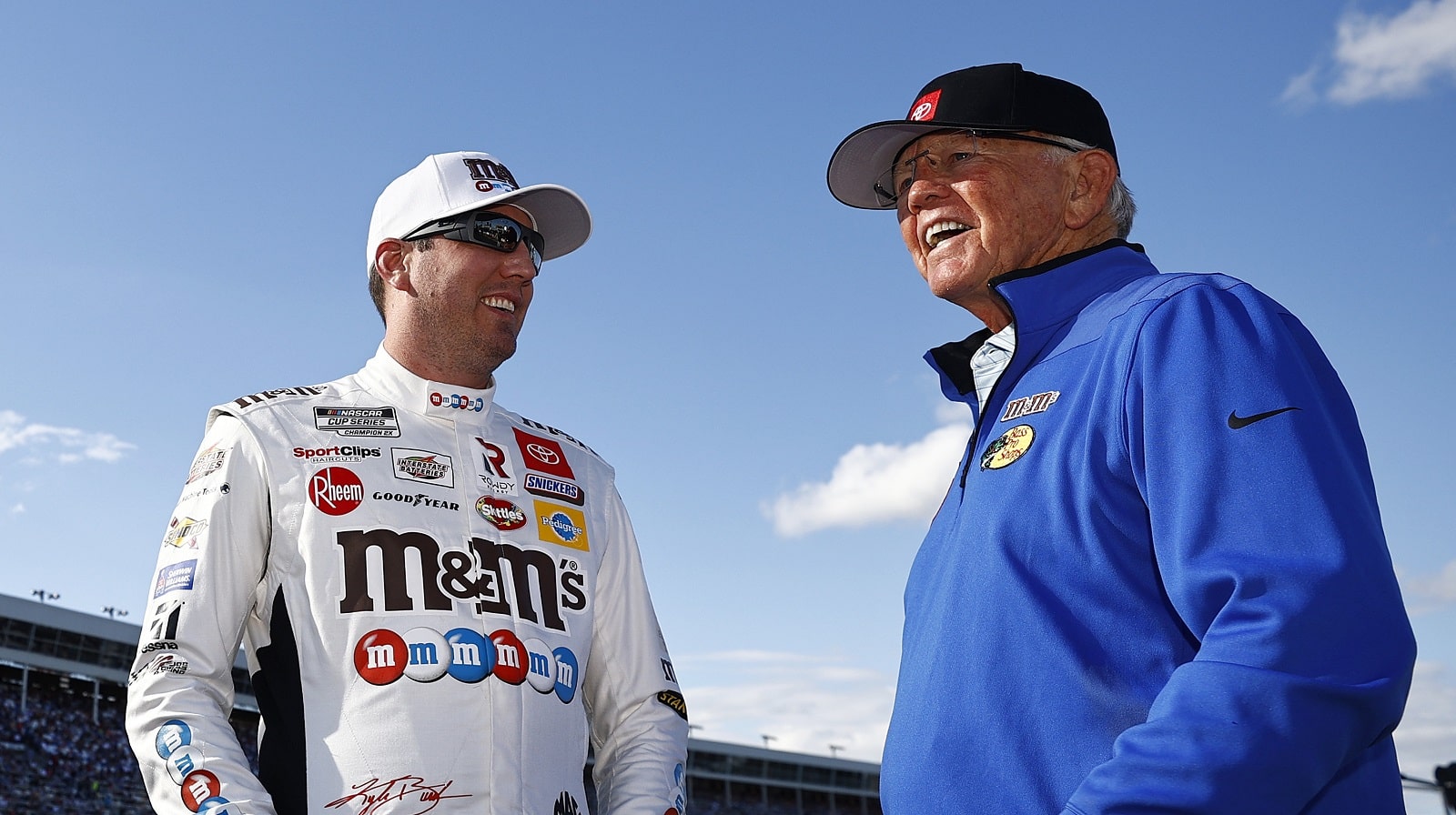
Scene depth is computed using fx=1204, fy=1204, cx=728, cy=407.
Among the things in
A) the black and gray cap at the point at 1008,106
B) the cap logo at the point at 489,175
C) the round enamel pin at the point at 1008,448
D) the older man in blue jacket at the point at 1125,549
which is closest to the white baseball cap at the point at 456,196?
the cap logo at the point at 489,175

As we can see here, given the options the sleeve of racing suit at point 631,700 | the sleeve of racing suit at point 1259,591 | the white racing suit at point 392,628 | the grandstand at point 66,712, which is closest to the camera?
the sleeve of racing suit at point 1259,591

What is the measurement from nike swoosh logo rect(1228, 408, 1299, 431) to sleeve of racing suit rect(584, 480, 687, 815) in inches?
86.3

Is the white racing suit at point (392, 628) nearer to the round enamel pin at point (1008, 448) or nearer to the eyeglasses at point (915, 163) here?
the eyeglasses at point (915, 163)

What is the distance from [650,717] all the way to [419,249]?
164 centimetres

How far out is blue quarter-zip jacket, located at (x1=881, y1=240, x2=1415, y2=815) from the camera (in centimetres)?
156

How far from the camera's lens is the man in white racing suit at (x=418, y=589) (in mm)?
3041

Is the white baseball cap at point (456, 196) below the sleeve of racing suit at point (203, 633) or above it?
above

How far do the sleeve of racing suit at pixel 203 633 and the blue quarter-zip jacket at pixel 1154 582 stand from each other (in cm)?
169

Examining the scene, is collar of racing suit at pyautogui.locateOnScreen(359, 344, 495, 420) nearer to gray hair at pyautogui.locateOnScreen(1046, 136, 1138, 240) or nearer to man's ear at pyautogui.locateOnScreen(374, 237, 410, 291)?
man's ear at pyautogui.locateOnScreen(374, 237, 410, 291)

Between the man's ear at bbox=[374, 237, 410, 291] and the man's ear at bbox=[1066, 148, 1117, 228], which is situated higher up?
the man's ear at bbox=[374, 237, 410, 291]

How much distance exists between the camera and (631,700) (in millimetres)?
3637

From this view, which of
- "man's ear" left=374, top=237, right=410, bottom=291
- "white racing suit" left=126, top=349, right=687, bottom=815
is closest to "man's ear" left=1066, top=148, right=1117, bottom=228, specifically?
"white racing suit" left=126, top=349, right=687, bottom=815

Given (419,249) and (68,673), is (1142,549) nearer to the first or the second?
(419,249)

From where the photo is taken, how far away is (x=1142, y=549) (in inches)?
75.7
